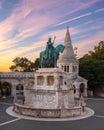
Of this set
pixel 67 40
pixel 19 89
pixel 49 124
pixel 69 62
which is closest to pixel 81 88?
pixel 69 62

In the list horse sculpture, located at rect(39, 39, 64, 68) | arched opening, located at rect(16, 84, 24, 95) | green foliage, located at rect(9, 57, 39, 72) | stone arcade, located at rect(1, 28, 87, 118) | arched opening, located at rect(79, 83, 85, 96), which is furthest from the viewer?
green foliage, located at rect(9, 57, 39, 72)

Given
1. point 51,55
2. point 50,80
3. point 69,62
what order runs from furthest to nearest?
point 69,62 → point 51,55 → point 50,80

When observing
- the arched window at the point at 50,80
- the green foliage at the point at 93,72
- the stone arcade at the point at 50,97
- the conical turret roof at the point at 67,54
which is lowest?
the stone arcade at the point at 50,97

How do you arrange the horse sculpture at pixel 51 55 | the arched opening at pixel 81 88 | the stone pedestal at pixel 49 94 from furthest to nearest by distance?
the arched opening at pixel 81 88
the horse sculpture at pixel 51 55
the stone pedestal at pixel 49 94

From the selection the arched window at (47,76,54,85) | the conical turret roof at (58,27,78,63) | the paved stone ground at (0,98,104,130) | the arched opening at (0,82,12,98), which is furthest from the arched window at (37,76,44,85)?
the conical turret roof at (58,27,78,63)

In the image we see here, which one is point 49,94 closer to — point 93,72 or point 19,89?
point 19,89

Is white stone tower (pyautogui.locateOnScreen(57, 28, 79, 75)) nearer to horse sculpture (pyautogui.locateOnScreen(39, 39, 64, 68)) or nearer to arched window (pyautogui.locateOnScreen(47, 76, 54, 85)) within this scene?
horse sculpture (pyautogui.locateOnScreen(39, 39, 64, 68))

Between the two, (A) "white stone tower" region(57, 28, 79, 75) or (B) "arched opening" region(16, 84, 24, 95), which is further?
(A) "white stone tower" region(57, 28, 79, 75)

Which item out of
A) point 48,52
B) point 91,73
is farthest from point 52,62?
point 91,73

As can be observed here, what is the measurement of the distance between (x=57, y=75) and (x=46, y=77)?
1.35 meters

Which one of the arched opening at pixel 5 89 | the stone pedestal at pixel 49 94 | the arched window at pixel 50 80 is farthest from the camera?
the arched opening at pixel 5 89

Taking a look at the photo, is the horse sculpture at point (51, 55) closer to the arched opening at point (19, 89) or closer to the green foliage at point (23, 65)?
the arched opening at point (19, 89)

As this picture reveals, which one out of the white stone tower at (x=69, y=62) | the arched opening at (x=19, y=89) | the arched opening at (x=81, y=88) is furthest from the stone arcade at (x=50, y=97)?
the white stone tower at (x=69, y=62)

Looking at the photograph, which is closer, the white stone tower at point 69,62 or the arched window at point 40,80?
the arched window at point 40,80
